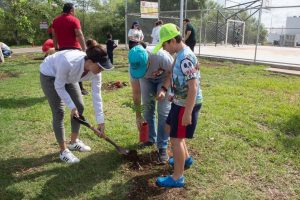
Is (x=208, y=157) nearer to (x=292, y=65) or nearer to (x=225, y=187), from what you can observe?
(x=225, y=187)

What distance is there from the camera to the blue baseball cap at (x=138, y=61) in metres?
3.20

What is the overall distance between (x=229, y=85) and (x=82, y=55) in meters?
5.33

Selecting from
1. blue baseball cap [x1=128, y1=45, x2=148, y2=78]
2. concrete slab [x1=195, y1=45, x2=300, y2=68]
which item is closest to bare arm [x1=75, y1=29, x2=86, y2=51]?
blue baseball cap [x1=128, y1=45, x2=148, y2=78]

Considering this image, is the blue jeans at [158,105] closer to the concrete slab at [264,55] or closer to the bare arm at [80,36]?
the bare arm at [80,36]

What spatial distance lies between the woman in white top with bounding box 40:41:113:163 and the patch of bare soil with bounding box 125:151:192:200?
635mm

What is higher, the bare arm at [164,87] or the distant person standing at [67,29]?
the distant person standing at [67,29]

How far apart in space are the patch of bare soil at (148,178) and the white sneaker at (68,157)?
2.18 feet

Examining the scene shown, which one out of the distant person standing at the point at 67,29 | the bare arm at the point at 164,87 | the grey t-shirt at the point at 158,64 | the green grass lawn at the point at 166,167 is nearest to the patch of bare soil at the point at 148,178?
the green grass lawn at the point at 166,167

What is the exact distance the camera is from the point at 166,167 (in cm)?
→ 369

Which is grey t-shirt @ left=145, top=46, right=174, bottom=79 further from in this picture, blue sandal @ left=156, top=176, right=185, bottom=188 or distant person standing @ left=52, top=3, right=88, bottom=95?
distant person standing @ left=52, top=3, right=88, bottom=95

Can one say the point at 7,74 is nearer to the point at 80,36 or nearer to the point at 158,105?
the point at 80,36

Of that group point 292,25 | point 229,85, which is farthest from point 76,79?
point 292,25

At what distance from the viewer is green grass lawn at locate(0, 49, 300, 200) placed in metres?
3.21

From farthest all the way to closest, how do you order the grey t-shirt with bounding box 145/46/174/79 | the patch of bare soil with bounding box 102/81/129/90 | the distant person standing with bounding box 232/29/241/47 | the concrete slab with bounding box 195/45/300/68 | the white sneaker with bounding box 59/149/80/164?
1. the distant person standing with bounding box 232/29/241/47
2. the concrete slab with bounding box 195/45/300/68
3. the patch of bare soil with bounding box 102/81/129/90
4. the white sneaker with bounding box 59/149/80/164
5. the grey t-shirt with bounding box 145/46/174/79
